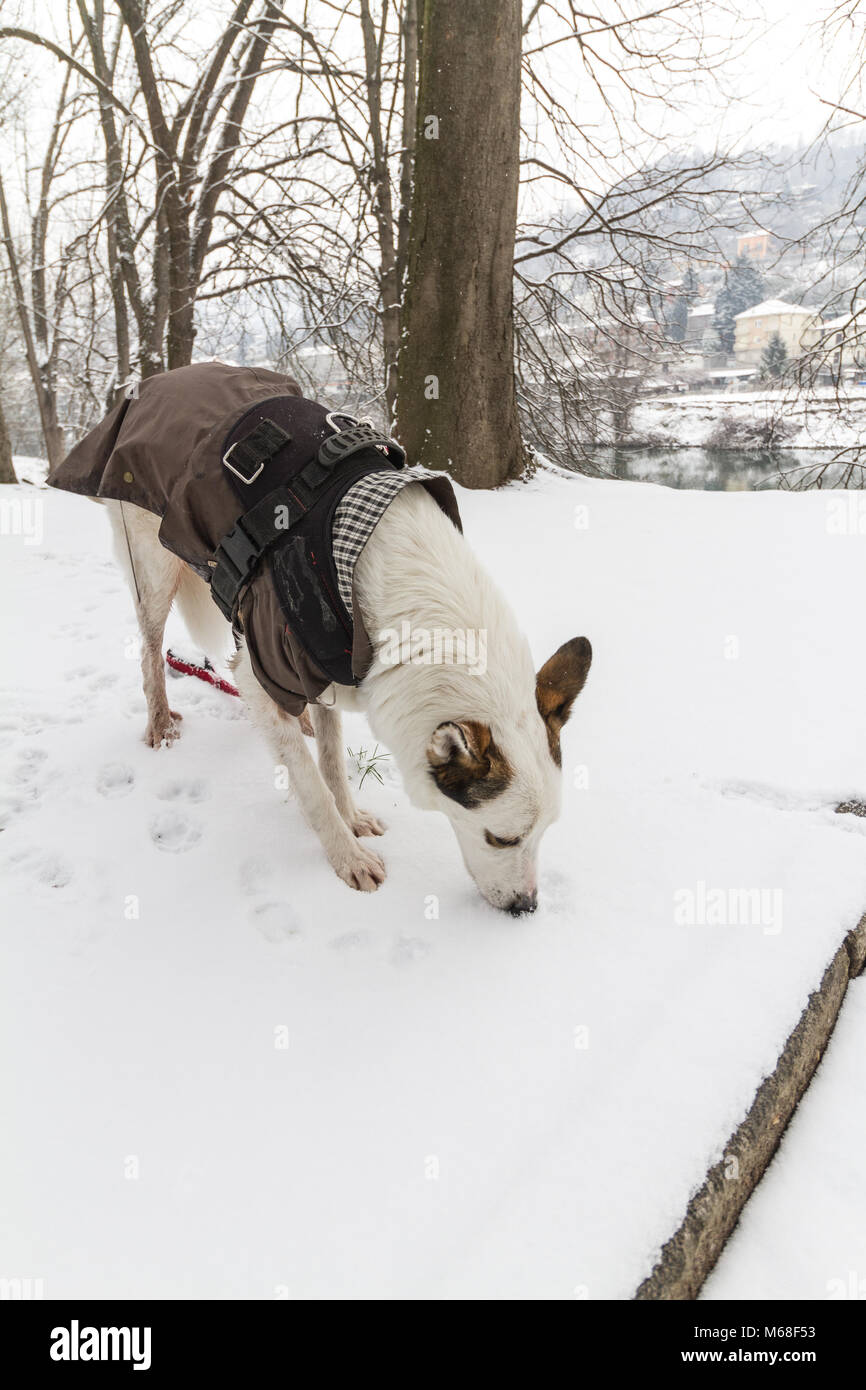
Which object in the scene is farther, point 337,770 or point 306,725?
point 306,725

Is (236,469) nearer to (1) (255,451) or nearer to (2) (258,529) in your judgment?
(1) (255,451)

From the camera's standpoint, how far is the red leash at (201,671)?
13.6 ft

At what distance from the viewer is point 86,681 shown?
417cm

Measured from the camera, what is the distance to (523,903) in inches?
94.8

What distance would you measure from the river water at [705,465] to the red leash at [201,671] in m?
7.81

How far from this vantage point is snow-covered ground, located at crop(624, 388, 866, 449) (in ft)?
31.6

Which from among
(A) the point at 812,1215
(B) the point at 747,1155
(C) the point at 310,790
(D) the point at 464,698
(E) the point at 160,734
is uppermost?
(D) the point at 464,698

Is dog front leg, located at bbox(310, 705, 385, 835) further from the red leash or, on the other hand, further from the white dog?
the red leash

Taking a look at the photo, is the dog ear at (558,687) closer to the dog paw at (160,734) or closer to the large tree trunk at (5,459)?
the dog paw at (160,734)

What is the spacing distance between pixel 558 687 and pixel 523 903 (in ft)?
2.33

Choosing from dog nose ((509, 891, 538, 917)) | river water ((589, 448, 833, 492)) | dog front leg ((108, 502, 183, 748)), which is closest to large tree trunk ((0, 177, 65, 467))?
river water ((589, 448, 833, 492))

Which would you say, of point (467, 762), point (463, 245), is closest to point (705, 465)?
point (463, 245)
